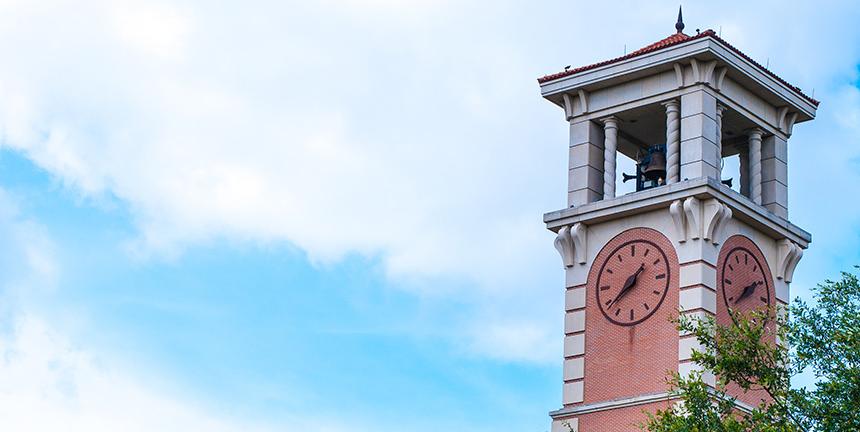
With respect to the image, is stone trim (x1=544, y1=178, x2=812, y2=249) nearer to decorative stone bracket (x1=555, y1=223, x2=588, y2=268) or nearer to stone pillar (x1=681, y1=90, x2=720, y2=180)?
decorative stone bracket (x1=555, y1=223, x2=588, y2=268)

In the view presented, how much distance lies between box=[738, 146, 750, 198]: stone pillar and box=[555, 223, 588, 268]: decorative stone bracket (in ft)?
15.2

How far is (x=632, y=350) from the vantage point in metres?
43.6

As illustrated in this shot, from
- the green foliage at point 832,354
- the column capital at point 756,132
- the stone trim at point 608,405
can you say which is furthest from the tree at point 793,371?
the column capital at point 756,132

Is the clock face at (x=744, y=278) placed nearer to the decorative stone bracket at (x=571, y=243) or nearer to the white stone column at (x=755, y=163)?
the white stone column at (x=755, y=163)

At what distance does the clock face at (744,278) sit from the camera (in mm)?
44312

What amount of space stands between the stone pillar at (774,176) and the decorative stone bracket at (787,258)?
0.78 meters

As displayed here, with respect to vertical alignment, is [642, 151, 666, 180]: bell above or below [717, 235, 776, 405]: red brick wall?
above

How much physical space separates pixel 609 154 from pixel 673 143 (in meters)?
1.86

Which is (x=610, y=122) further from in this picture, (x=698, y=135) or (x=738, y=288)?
(x=738, y=288)

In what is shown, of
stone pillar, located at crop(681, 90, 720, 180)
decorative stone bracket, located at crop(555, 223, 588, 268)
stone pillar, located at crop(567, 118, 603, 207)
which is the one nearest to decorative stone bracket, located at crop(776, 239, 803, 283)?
stone pillar, located at crop(681, 90, 720, 180)

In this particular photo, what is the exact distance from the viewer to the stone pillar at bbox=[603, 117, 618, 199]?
4597cm

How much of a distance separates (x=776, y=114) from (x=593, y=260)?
6.49 m

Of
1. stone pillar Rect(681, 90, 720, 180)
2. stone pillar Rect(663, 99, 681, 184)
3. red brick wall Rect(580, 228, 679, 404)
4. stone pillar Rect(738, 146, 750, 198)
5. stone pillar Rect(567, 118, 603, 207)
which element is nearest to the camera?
red brick wall Rect(580, 228, 679, 404)

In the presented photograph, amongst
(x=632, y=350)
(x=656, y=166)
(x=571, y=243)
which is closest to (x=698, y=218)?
(x=656, y=166)
